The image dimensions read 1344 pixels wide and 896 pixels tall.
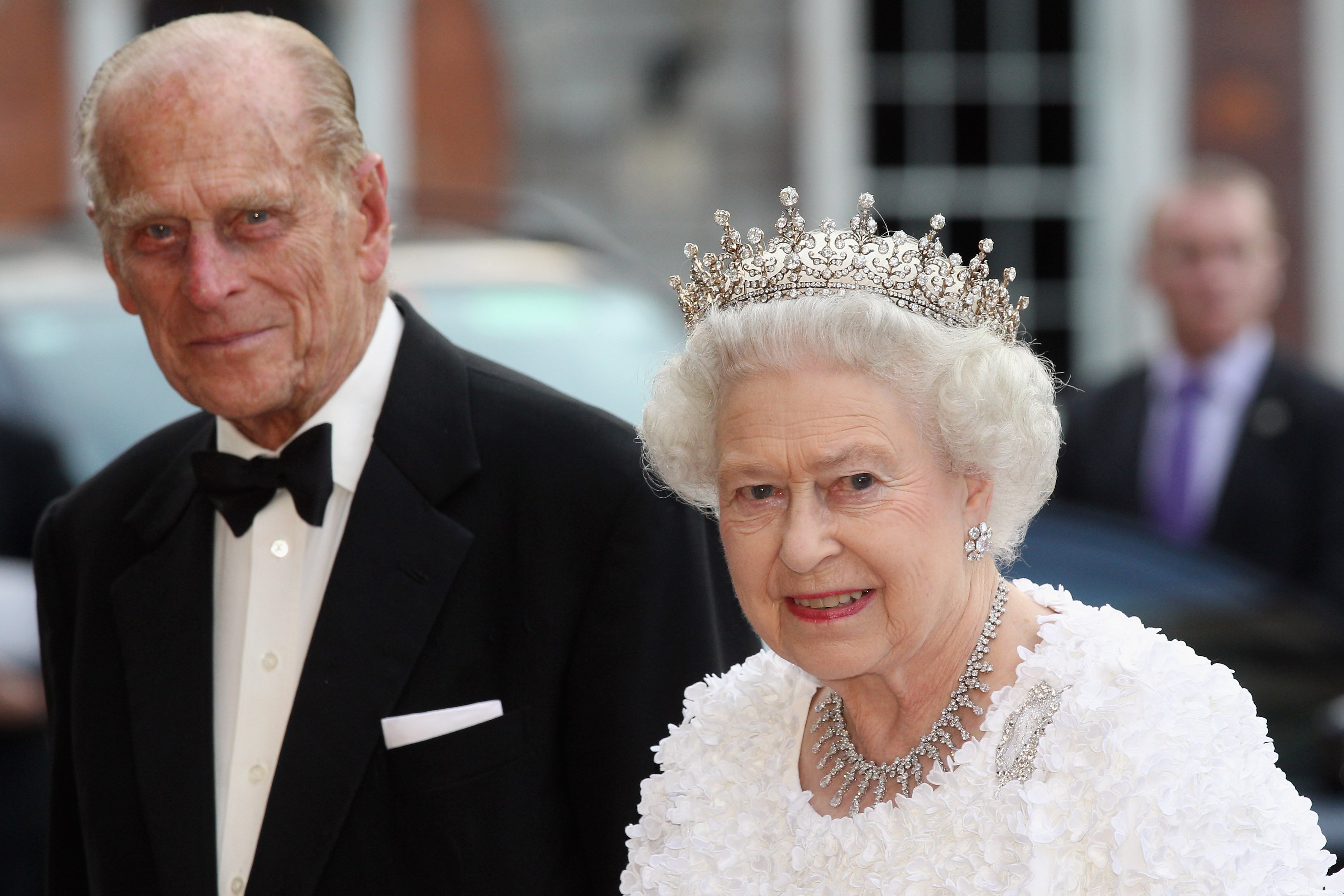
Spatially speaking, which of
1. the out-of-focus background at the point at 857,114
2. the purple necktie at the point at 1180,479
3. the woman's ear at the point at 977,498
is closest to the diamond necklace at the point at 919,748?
the woman's ear at the point at 977,498

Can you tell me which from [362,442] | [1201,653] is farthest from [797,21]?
[362,442]

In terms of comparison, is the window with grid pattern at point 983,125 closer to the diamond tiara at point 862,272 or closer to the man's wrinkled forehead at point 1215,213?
the man's wrinkled forehead at point 1215,213

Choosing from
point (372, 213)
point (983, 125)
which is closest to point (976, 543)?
point (372, 213)

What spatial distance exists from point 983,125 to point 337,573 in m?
8.07

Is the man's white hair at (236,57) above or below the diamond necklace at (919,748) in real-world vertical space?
above

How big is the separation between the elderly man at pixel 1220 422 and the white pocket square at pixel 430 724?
331 cm

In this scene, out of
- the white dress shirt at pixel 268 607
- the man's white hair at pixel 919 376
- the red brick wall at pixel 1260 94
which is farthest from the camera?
the red brick wall at pixel 1260 94

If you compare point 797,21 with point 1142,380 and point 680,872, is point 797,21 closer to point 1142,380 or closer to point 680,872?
point 1142,380

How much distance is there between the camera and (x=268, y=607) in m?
2.40

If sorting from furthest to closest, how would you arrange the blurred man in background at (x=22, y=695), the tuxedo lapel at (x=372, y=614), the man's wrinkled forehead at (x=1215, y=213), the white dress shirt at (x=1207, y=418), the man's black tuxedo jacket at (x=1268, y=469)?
the man's wrinkled forehead at (x=1215, y=213)
the white dress shirt at (x=1207, y=418)
the man's black tuxedo jacket at (x=1268, y=469)
the blurred man in background at (x=22, y=695)
the tuxedo lapel at (x=372, y=614)

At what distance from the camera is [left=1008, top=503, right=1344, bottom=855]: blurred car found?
13.4ft

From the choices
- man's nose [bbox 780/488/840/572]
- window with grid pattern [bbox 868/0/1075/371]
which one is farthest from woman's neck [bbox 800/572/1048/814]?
window with grid pattern [bbox 868/0/1075/371]

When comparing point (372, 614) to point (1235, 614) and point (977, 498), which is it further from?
point (1235, 614)

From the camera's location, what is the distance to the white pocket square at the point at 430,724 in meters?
2.23
